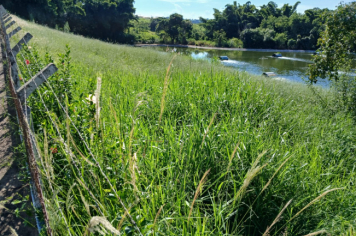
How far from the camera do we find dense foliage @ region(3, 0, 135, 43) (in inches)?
1241

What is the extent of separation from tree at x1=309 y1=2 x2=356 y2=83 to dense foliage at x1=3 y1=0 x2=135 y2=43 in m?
34.9

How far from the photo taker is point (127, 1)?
51.8 m

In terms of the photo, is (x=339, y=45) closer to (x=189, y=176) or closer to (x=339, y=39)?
(x=339, y=39)

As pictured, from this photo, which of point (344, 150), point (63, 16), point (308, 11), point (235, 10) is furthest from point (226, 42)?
point (344, 150)

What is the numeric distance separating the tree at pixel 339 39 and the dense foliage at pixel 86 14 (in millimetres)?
34851

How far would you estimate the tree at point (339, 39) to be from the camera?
245 inches

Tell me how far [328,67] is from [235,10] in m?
81.6

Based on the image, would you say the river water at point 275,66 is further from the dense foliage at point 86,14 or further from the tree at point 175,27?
the tree at point 175,27

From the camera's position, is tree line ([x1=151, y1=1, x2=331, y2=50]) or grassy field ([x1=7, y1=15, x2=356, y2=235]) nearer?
grassy field ([x1=7, y1=15, x2=356, y2=235])

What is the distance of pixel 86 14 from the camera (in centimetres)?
4519

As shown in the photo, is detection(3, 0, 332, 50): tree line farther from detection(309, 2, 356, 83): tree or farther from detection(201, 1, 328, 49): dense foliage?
detection(309, 2, 356, 83): tree

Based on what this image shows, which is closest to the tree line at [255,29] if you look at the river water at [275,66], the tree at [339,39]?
the river water at [275,66]

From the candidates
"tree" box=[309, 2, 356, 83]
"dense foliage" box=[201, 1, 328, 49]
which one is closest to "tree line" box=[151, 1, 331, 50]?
"dense foliage" box=[201, 1, 328, 49]

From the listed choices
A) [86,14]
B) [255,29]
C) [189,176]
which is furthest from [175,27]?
[189,176]
